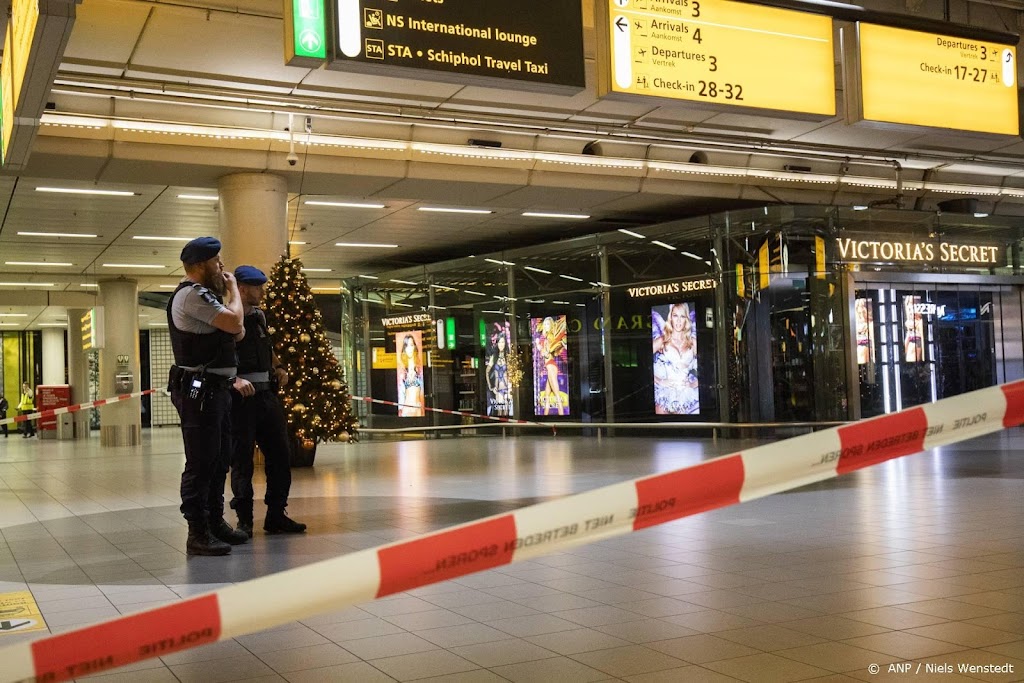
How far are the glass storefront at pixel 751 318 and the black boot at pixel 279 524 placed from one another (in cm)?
1154

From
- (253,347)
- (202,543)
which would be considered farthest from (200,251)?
(202,543)

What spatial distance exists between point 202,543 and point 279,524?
2.95ft

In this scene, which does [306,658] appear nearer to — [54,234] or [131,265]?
[54,234]

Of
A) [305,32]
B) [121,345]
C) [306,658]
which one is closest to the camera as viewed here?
[306,658]

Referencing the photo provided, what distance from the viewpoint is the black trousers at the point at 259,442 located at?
6.61 metres

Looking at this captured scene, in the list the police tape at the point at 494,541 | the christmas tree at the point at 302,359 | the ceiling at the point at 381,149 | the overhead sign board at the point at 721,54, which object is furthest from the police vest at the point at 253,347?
the christmas tree at the point at 302,359

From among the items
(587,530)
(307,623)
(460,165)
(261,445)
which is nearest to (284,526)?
(261,445)

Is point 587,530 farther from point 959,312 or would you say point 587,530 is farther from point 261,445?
point 959,312

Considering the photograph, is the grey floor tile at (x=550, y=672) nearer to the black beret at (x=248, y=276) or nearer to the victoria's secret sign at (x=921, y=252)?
the black beret at (x=248, y=276)

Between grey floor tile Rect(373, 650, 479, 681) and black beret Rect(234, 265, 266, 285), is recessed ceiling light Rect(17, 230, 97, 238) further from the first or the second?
grey floor tile Rect(373, 650, 479, 681)

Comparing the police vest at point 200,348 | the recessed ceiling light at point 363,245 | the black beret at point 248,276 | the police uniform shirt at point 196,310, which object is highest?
the recessed ceiling light at point 363,245

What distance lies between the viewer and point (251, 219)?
13016 mm

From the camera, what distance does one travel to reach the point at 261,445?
689 centimetres

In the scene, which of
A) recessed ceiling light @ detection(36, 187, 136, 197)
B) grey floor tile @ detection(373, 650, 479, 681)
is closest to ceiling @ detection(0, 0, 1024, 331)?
recessed ceiling light @ detection(36, 187, 136, 197)
